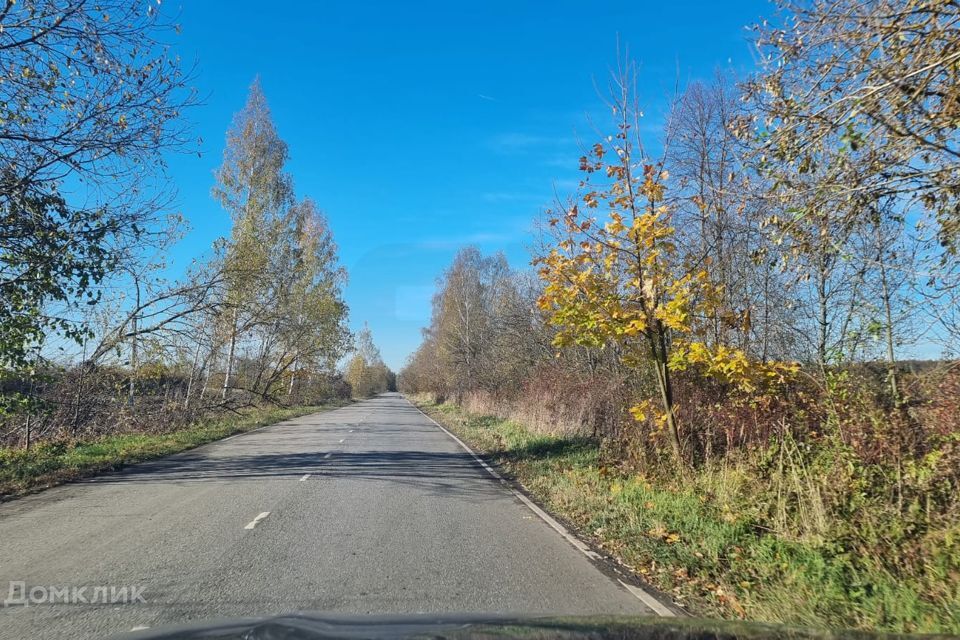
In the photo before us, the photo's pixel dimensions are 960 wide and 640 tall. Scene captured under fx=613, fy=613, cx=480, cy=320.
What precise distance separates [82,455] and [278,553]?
33.9ft

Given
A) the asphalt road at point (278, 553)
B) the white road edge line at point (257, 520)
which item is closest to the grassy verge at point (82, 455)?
the asphalt road at point (278, 553)

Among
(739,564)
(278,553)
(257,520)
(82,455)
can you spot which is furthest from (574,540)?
(82,455)

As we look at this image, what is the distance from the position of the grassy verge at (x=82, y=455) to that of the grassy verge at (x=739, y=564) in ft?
29.9

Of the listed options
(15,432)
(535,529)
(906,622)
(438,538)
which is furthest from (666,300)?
(15,432)

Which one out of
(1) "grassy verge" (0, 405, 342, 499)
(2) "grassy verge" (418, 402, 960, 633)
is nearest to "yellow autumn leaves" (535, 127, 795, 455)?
(2) "grassy verge" (418, 402, 960, 633)

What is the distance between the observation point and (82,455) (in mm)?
14031

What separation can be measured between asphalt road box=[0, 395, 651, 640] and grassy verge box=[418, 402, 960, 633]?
25.9 inches

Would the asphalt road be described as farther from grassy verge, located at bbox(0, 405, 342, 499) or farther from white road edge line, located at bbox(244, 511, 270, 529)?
grassy verge, located at bbox(0, 405, 342, 499)

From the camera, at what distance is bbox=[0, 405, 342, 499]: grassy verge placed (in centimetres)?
1112

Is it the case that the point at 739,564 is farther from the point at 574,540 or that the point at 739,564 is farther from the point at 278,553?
the point at 278,553

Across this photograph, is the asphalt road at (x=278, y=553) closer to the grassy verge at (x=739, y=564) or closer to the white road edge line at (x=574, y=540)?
the white road edge line at (x=574, y=540)

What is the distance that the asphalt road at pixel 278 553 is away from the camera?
484 centimetres

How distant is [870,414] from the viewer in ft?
23.8

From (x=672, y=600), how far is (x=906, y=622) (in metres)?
1.71
